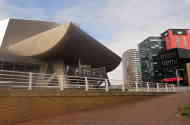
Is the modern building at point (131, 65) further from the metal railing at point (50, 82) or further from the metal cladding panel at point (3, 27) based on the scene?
the metal railing at point (50, 82)

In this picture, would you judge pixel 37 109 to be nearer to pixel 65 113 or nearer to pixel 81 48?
pixel 65 113

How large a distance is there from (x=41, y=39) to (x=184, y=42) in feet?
320

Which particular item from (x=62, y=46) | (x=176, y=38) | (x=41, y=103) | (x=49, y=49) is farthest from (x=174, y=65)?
(x=41, y=103)

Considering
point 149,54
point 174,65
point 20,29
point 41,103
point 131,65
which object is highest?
point 149,54

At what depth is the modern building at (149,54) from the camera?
3396 inches

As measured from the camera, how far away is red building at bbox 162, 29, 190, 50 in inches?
3836

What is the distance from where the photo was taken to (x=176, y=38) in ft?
323

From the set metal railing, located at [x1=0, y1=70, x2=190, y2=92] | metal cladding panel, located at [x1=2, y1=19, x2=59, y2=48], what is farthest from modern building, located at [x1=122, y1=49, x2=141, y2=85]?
metal railing, located at [x1=0, y1=70, x2=190, y2=92]

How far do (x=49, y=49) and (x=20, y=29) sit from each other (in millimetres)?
7966

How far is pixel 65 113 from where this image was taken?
8.44m

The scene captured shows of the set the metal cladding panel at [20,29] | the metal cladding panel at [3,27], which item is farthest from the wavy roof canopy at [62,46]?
the metal cladding panel at [3,27]

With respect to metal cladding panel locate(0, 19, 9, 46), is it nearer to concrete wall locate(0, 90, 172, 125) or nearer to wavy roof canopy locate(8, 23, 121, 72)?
wavy roof canopy locate(8, 23, 121, 72)

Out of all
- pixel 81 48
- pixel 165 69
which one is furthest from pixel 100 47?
pixel 165 69

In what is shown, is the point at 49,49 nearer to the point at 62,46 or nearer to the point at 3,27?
the point at 62,46
